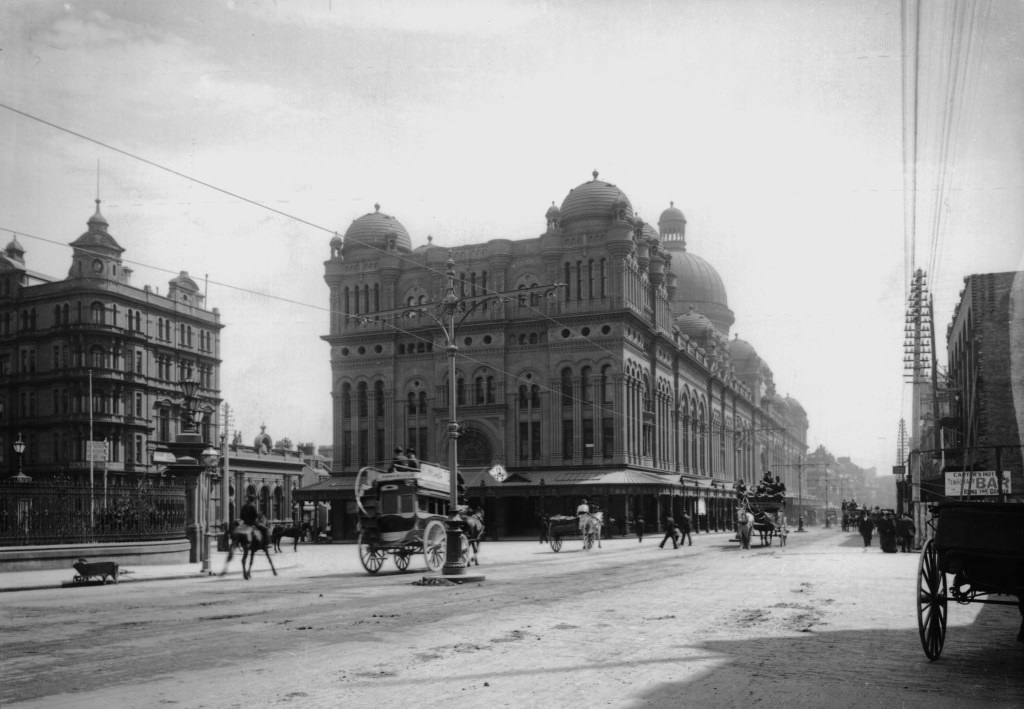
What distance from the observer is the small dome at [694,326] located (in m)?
85.8

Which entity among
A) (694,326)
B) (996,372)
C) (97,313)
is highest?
(694,326)

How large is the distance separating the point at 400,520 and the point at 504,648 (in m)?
13.4

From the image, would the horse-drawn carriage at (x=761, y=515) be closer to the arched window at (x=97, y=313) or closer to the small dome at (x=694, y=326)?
the arched window at (x=97, y=313)

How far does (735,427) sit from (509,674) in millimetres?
88798

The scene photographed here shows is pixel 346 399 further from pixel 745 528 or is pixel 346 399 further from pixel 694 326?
pixel 694 326

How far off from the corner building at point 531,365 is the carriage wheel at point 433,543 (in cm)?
2906

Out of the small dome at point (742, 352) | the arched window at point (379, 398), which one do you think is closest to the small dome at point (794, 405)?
the small dome at point (742, 352)

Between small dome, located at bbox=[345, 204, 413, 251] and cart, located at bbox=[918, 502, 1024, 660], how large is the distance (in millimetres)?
56757

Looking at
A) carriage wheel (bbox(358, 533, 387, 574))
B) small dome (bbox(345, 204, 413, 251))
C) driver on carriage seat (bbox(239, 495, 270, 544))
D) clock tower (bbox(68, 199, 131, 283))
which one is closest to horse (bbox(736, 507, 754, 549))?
carriage wheel (bbox(358, 533, 387, 574))

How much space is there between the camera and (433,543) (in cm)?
2419

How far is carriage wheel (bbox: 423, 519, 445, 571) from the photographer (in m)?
23.8

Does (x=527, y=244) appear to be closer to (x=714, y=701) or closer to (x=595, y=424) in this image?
(x=595, y=424)

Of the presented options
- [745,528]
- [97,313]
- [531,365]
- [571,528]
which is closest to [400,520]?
[571,528]

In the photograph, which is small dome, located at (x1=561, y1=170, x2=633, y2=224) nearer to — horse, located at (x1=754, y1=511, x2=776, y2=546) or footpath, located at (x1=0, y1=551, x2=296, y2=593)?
horse, located at (x1=754, y1=511, x2=776, y2=546)
